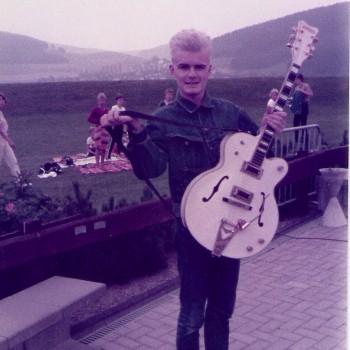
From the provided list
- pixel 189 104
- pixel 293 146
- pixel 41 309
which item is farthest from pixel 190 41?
pixel 293 146

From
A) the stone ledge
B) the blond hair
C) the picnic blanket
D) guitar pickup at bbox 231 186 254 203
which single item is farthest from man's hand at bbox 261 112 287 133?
the picnic blanket

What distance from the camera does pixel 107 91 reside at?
99.3 feet

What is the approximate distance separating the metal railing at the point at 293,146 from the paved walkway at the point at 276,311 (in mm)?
1620

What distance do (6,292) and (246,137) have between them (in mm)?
2198

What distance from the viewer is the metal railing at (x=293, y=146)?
24.6 feet

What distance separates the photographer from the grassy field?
17.9 meters

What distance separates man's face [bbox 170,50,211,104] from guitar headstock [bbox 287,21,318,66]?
598mm

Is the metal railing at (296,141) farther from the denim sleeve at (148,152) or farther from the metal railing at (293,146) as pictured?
the denim sleeve at (148,152)

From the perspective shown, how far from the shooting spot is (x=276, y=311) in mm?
4512

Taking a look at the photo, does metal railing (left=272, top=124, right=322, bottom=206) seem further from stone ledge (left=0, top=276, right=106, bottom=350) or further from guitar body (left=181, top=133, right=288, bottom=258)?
guitar body (left=181, top=133, right=288, bottom=258)

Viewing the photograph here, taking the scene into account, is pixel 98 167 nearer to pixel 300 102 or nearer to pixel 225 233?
pixel 300 102

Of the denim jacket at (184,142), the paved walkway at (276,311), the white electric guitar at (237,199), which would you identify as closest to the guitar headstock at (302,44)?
the white electric guitar at (237,199)

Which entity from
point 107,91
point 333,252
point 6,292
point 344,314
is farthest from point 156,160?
point 107,91

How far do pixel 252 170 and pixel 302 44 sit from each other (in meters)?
0.80
